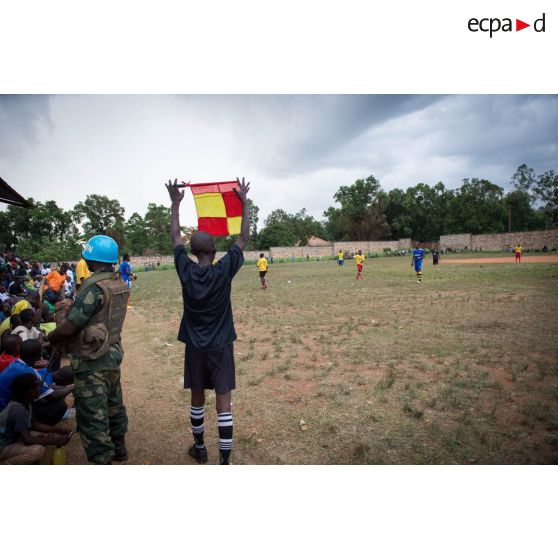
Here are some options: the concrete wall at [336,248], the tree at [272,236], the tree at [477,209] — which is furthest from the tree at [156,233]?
the tree at [477,209]

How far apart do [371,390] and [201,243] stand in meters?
3.03

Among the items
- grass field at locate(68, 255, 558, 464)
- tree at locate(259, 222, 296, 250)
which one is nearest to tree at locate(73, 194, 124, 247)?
grass field at locate(68, 255, 558, 464)

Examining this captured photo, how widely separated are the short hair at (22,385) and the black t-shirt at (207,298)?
133cm

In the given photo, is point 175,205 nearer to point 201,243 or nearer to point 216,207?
point 201,243

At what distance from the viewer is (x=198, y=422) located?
3.29m

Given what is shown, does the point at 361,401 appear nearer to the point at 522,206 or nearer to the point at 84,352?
the point at 84,352

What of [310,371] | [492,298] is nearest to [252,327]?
[310,371]

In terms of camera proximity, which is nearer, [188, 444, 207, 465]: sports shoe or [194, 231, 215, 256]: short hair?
[194, 231, 215, 256]: short hair

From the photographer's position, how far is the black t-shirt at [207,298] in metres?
2.94

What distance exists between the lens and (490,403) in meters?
4.26

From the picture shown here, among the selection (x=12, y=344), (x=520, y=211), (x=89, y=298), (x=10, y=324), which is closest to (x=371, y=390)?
(x=89, y=298)

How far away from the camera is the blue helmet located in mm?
3020

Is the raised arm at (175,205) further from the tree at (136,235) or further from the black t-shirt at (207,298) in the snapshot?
the tree at (136,235)

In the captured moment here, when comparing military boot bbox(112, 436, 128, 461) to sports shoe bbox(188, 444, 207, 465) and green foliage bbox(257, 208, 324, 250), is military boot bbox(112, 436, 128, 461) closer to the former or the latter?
sports shoe bbox(188, 444, 207, 465)
